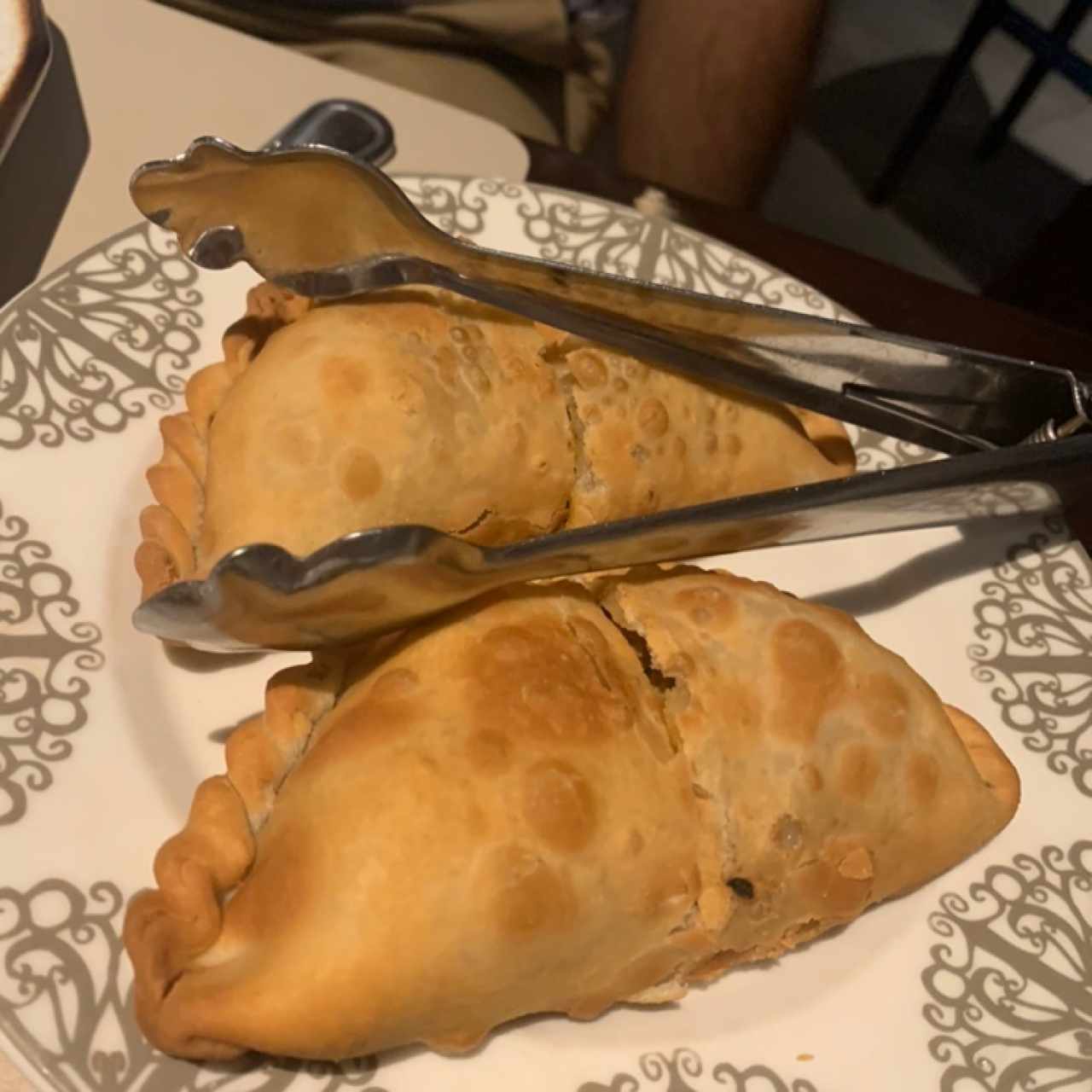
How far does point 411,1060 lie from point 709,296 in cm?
56

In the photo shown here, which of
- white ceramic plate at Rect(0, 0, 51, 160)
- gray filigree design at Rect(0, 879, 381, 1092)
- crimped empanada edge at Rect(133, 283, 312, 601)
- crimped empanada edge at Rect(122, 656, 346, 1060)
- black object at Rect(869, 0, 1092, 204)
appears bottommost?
gray filigree design at Rect(0, 879, 381, 1092)

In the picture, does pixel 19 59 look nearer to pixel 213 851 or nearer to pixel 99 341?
pixel 99 341

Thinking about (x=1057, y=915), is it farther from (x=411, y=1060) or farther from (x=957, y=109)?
(x=957, y=109)

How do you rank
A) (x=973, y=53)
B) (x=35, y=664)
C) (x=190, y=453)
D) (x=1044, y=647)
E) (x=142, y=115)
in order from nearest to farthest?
1. (x=35, y=664)
2. (x=190, y=453)
3. (x=1044, y=647)
4. (x=142, y=115)
5. (x=973, y=53)

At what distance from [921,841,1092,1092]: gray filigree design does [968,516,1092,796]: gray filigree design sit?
10 centimetres

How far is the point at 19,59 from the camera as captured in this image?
3.18 feet

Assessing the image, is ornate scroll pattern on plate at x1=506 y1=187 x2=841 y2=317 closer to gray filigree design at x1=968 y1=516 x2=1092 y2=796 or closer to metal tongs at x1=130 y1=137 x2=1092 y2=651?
metal tongs at x1=130 y1=137 x2=1092 y2=651

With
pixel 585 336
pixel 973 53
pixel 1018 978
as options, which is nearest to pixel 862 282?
pixel 585 336

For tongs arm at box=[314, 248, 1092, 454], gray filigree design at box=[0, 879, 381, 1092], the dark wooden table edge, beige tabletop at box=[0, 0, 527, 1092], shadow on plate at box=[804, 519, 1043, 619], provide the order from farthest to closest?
1. the dark wooden table edge
2. beige tabletop at box=[0, 0, 527, 1092]
3. shadow on plate at box=[804, 519, 1043, 619]
4. tongs arm at box=[314, 248, 1092, 454]
5. gray filigree design at box=[0, 879, 381, 1092]

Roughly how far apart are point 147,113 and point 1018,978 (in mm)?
1136

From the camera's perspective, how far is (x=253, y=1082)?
0.58 m

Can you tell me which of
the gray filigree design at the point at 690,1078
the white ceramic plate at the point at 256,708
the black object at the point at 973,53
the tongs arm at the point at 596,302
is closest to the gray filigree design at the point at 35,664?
the white ceramic plate at the point at 256,708

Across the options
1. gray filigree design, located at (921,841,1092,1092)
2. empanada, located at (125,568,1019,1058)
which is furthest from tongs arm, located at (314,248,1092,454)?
gray filigree design, located at (921,841,1092,1092)

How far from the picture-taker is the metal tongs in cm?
59
